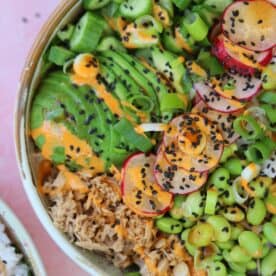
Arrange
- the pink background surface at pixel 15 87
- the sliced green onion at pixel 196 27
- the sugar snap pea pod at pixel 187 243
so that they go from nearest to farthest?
the sliced green onion at pixel 196 27
the sugar snap pea pod at pixel 187 243
the pink background surface at pixel 15 87

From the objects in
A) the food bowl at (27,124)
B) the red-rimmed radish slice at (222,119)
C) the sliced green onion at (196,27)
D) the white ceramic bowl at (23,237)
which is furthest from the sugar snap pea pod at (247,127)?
the white ceramic bowl at (23,237)

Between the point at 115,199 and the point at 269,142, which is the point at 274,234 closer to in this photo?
the point at 269,142

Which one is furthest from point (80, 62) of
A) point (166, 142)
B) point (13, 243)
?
point (13, 243)

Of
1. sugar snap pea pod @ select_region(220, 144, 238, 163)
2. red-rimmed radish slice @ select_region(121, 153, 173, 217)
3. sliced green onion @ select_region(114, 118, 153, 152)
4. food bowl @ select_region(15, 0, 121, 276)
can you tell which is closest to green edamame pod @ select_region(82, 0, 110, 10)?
food bowl @ select_region(15, 0, 121, 276)

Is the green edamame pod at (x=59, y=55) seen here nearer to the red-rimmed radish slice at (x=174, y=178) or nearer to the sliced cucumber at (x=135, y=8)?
the sliced cucumber at (x=135, y=8)

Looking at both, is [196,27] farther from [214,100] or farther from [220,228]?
[220,228]
